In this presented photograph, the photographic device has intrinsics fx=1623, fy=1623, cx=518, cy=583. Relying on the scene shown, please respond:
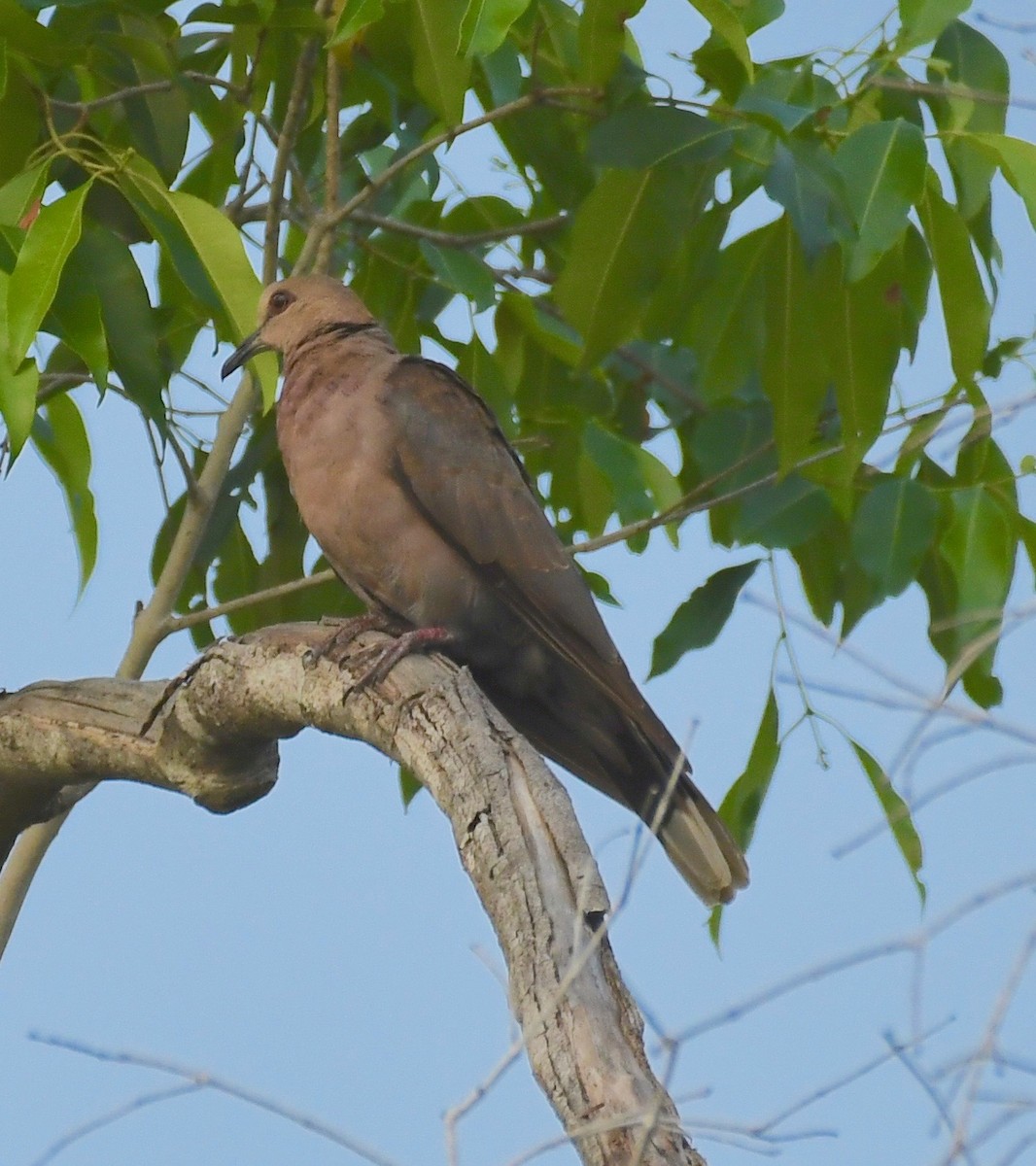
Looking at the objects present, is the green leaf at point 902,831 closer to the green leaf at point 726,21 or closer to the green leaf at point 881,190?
the green leaf at point 881,190

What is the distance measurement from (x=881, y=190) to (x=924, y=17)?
30cm

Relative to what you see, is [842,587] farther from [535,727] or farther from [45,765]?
[45,765]

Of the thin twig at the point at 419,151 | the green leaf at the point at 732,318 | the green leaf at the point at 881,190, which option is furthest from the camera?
the green leaf at the point at 732,318

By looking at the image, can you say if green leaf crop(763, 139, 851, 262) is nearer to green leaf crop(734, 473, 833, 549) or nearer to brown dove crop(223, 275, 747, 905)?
green leaf crop(734, 473, 833, 549)

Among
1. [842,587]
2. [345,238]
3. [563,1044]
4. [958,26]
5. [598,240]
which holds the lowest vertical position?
[563,1044]

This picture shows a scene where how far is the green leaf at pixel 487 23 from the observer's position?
2102mm

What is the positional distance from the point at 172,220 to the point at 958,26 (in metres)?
1.56

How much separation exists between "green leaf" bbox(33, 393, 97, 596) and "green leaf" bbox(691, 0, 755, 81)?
153cm

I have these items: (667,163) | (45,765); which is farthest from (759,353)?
(45,765)

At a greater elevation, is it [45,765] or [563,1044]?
[45,765]

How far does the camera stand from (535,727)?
3.32 metres

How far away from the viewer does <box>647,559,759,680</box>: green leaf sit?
3201 millimetres

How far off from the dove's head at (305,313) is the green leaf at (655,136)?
100 cm

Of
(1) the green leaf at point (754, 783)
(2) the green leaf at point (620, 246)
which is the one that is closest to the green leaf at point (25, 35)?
(2) the green leaf at point (620, 246)
